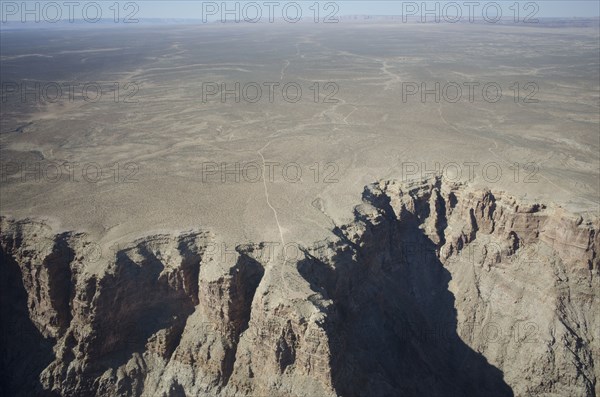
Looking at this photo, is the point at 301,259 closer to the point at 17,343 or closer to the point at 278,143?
the point at 17,343

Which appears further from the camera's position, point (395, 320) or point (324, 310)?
point (395, 320)

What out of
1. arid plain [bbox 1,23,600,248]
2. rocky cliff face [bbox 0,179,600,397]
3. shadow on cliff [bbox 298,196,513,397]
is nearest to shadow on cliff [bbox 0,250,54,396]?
rocky cliff face [bbox 0,179,600,397]

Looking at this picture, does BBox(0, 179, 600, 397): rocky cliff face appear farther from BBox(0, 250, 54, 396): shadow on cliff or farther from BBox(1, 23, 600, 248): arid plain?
BBox(1, 23, 600, 248): arid plain

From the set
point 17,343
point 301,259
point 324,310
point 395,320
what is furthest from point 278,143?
point 17,343

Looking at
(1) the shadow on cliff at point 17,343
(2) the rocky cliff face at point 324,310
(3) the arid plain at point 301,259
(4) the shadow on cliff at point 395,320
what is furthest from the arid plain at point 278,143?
(1) the shadow on cliff at point 17,343

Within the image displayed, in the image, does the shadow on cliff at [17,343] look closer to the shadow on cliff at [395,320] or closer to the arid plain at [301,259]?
Result: the arid plain at [301,259]

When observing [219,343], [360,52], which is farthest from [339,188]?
[360,52]

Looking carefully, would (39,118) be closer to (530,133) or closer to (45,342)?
(45,342)
